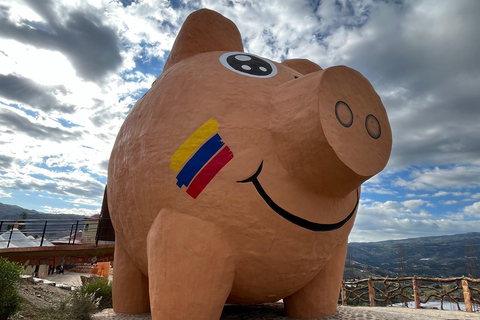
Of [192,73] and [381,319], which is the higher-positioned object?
[192,73]

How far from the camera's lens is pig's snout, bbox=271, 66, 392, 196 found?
3.24 metres

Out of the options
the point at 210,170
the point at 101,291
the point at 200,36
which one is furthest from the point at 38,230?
the point at 210,170

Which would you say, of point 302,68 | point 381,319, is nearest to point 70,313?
point 381,319

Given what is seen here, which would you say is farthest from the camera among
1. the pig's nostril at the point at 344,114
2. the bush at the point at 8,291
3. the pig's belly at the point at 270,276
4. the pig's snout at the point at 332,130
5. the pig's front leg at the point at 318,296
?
the bush at the point at 8,291

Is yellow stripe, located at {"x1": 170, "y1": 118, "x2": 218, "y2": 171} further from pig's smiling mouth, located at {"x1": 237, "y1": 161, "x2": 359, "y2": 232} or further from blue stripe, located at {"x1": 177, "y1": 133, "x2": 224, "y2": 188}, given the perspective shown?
pig's smiling mouth, located at {"x1": 237, "y1": 161, "x2": 359, "y2": 232}

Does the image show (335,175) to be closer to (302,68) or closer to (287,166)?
(287,166)

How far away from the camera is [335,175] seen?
3.43 m

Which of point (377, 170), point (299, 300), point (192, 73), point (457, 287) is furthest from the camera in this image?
point (457, 287)

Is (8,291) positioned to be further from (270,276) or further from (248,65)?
(248,65)

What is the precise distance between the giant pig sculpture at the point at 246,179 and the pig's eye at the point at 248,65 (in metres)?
0.15

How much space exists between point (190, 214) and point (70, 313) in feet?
13.6

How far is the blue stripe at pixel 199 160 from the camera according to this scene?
11.8 feet

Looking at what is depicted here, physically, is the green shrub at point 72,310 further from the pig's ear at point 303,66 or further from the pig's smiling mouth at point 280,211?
the pig's ear at point 303,66

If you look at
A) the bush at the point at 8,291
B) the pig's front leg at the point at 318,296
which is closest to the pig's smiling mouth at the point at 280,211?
the pig's front leg at the point at 318,296
